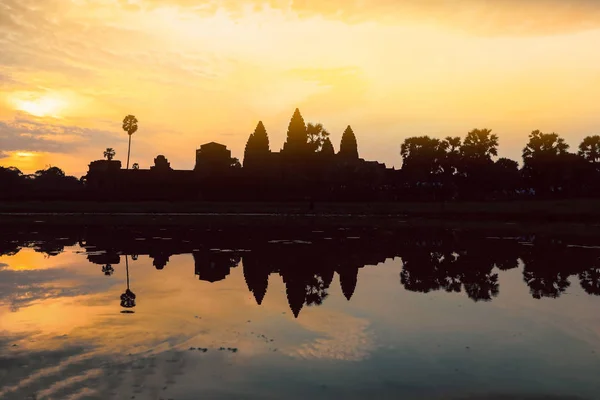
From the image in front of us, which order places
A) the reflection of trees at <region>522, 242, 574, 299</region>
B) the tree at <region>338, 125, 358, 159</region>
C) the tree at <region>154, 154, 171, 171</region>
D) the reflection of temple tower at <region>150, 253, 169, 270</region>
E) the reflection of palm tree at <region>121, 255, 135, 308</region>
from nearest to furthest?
the reflection of palm tree at <region>121, 255, 135, 308</region>
the reflection of trees at <region>522, 242, 574, 299</region>
the reflection of temple tower at <region>150, 253, 169, 270</region>
the tree at <region>154, 154, 171, 171</region>
the tree at <region>338, 125, 358, 159</region>

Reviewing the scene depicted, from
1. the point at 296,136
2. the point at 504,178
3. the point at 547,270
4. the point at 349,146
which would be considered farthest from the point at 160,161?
the point at 547,270

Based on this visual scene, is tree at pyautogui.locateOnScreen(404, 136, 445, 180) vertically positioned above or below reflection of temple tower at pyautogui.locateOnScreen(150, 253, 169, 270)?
above

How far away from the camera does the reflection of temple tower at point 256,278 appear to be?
16.4 metres

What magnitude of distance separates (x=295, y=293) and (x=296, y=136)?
133m

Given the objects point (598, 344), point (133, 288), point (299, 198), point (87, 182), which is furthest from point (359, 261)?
point (87, 182)

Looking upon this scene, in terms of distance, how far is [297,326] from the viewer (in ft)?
40.8

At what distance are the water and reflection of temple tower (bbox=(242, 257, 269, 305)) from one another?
113mm

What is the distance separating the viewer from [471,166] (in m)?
111

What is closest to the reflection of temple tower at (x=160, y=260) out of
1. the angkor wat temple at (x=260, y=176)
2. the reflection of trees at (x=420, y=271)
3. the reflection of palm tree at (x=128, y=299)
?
the reflection of palm tree at (x=128, y=299)

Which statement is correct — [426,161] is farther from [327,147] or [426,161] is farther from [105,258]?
[105,258]

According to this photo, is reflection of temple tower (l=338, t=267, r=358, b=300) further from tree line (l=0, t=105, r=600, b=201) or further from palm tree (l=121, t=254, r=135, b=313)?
tree line (l=0, t=105, r=600, b=201)

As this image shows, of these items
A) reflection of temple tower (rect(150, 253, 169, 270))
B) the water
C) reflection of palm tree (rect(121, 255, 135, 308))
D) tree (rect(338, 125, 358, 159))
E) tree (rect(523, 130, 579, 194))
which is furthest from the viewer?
tree (rect(338, 125, 358, 159))

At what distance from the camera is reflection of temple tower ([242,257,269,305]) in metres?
16.4

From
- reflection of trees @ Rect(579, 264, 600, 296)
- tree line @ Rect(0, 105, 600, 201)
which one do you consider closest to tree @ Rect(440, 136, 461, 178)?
tree line @ Rect(0, 105, 600, 201)
